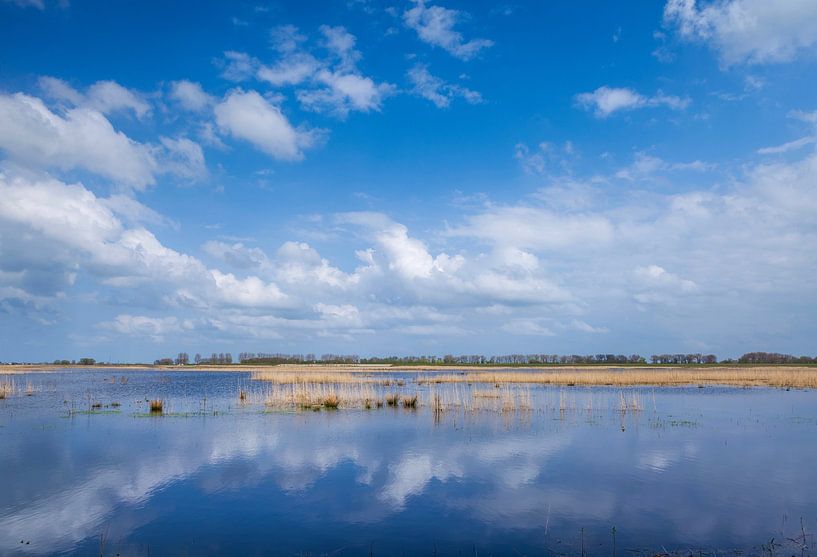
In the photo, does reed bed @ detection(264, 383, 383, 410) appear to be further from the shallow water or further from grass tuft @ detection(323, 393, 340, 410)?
the shallow water

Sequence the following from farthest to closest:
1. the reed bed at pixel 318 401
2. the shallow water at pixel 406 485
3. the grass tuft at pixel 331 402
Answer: the reed bed at pixel 318 401, the grass tuft at pixel 331 402, the shallow water at pixel 406 485

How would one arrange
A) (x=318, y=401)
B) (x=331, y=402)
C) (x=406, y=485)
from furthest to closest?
(x=318, y=401)
(x=331, y=402)
(x=406, y=485)

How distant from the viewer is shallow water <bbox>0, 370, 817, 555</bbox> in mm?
8836

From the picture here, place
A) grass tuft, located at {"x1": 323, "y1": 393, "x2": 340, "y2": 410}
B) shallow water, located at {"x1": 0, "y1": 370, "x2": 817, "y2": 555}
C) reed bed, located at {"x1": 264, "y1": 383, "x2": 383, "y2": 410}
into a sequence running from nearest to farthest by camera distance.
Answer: shallow water, located at {"x1": 0, "y1": 370, "x2": 817, "y2": 555} → grass tuft, located at {"x1": 323, "y1": 393, "x2": 340, "y2": 410} → reed bed, located at {"x1": 264, "y1": 383, "x2": 383, "y2": 410}

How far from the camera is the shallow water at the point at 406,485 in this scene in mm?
8836

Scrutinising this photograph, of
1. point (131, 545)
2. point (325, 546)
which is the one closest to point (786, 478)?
point (325, 546)

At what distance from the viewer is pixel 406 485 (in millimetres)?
12320

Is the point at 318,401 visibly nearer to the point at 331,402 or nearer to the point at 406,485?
the point at 331,402

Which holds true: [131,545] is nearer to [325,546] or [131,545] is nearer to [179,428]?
[325,546]

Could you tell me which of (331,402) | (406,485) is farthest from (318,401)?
(406,485)

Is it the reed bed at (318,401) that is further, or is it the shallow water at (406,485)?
the reed bed at (318,401)

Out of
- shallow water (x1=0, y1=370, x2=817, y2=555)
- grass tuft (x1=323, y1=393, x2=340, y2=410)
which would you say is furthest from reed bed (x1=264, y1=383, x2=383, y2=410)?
shallow water (x1=0, y1=370, x2=817, y2=555)

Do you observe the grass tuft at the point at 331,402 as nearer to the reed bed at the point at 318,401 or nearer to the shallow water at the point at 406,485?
the reed bed at the point at 318,401

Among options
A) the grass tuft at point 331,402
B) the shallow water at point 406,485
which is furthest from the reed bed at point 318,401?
the shallow water at point 406,485
